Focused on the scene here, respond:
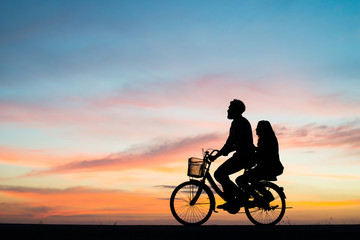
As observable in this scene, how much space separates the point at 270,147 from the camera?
1019cm

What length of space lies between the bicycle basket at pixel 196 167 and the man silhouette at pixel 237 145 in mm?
326

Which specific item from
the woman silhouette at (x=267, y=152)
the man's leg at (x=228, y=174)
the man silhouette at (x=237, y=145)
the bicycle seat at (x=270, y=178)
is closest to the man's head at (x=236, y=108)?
the man silhouette at (x=237, y=145)

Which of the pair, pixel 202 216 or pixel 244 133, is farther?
pixel 202 216

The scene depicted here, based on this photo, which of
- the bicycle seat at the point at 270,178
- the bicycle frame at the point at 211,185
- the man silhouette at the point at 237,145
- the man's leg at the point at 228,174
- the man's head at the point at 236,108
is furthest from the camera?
the bicycle frame at the point at 211,185

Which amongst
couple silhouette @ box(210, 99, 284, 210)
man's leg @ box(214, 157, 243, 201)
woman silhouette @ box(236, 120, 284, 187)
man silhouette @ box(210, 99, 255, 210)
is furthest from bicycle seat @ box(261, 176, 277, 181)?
man's leg @ box(214, 157, 243, 201)

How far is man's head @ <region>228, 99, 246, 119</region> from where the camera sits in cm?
1026

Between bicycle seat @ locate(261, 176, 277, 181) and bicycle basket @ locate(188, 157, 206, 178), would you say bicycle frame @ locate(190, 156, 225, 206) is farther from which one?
bicycle seat @ locate(261, 176, 277, 181)

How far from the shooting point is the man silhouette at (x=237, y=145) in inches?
399

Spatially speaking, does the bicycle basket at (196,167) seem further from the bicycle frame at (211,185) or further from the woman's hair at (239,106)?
the woman's hair at (239,106)

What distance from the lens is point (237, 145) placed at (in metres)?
10.2

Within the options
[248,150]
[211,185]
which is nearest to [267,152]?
[248,150]
